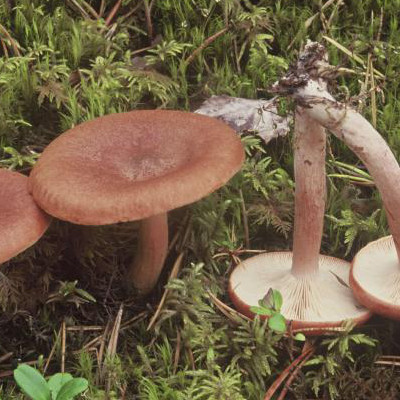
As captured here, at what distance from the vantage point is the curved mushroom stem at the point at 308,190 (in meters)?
2.17

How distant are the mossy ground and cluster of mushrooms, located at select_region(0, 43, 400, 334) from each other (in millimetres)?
111

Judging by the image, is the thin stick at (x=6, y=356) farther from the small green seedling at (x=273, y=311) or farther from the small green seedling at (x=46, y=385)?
the small green seedling at (x=273, y=311)

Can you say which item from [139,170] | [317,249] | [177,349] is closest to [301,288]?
[317,249]

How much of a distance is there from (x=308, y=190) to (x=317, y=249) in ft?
0.82

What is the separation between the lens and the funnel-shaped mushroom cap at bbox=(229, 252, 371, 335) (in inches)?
88.2

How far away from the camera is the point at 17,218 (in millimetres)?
2109

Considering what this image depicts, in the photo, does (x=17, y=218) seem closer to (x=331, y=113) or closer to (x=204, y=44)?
(x=331, y=113)

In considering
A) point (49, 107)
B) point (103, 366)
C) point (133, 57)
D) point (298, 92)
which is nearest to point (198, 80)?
point (133, 57)

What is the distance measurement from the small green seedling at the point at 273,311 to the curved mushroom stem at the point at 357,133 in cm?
51

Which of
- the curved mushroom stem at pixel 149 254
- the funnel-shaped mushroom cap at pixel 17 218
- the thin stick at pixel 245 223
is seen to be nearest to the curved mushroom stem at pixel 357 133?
the thin stick at pixel 245 223

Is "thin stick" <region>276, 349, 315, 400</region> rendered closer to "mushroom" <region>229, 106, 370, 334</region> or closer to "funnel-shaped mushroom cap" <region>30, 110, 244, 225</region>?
"mushroom" <region>229, 106, 370, 334</region>

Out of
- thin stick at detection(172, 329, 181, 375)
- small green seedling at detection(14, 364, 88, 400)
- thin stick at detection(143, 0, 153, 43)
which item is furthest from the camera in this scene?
thin stick at detection(143, 0, 153, 43)

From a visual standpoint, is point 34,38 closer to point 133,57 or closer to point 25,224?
point 133,57

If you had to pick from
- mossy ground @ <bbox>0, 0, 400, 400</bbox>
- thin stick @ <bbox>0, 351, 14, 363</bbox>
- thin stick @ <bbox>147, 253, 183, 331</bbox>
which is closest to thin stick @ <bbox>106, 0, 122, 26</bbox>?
mossy ground @ <bbox>0, 0, 400, 400</bbox>
